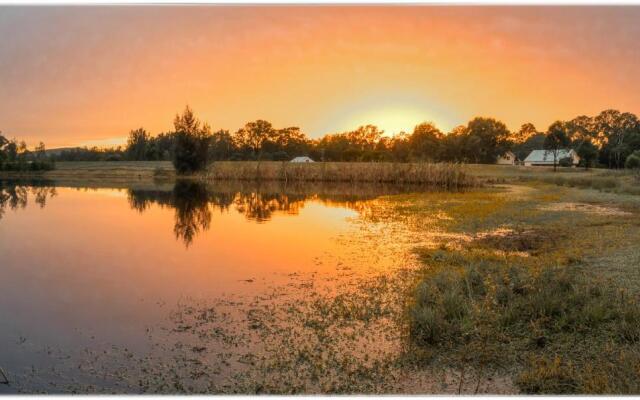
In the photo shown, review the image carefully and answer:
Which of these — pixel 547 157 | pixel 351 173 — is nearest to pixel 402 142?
pixel 547 157

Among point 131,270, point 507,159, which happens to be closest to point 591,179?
point 131,270

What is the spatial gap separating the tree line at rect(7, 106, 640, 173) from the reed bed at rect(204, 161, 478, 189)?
9.20ft

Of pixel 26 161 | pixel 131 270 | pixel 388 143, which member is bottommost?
pixel 131 270

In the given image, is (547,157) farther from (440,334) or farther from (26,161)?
(440,334)

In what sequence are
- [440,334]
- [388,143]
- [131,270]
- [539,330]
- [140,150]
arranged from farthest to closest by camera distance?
[388,143], [140,150], [131,270], [440,334], [539,330]

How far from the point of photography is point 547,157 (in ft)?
258

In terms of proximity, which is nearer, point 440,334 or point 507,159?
point 440,334

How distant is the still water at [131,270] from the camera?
228 inches

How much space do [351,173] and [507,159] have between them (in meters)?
47.2

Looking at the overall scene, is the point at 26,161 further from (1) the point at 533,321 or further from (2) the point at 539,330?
(2) the point at 539,330

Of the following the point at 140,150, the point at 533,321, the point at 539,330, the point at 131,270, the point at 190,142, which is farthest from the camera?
the point at 140,150

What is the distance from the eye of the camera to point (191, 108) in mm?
51188

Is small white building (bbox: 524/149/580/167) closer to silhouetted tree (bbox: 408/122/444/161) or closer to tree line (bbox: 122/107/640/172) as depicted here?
tree line (bbox: 122/107/640/172)

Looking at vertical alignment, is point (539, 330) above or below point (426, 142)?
below
